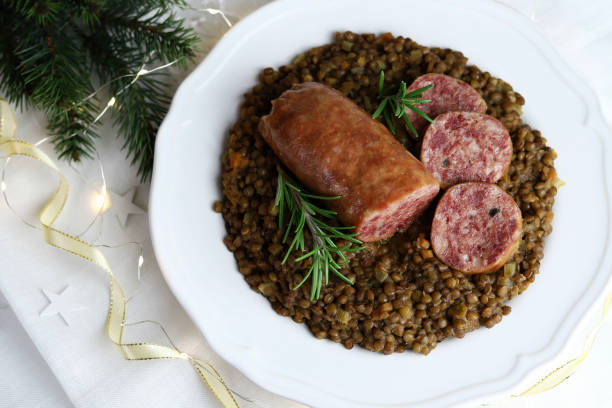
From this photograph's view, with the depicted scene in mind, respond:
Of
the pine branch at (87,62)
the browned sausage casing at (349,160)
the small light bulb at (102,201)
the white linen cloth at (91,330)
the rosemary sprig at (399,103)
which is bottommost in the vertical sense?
the white linen cloth at (91,330)

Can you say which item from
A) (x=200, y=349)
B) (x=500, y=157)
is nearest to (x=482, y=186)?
(x=500, y=157)

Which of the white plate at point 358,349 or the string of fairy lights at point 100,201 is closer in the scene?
the white plate at point 358,349

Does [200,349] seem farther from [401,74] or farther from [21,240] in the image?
[401,74]

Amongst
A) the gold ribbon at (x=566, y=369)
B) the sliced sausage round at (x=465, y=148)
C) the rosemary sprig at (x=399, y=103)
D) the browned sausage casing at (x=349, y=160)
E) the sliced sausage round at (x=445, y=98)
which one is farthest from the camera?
the gold ribbon at (x=566, y=369)

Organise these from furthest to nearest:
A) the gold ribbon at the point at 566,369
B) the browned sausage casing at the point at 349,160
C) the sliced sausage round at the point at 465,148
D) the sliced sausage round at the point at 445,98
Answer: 1. the gold ribbon at the point at 566,369
2. the sliced sausage round at the point at 445,98
3. the sliced sausage round at the point at 465,148
4. the browned sausage casing at the point at 349,160

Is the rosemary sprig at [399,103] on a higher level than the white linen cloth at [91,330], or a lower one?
higher

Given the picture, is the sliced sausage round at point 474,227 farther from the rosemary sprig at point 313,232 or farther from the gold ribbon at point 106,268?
the gold ribbon at point 106,268

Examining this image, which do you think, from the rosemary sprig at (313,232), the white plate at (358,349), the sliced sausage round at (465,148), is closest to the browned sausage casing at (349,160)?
the rosemary sprig at (313,232)

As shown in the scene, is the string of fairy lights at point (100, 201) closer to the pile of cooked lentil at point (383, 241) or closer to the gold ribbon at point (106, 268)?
the gold ribbon at point (106, 268)
